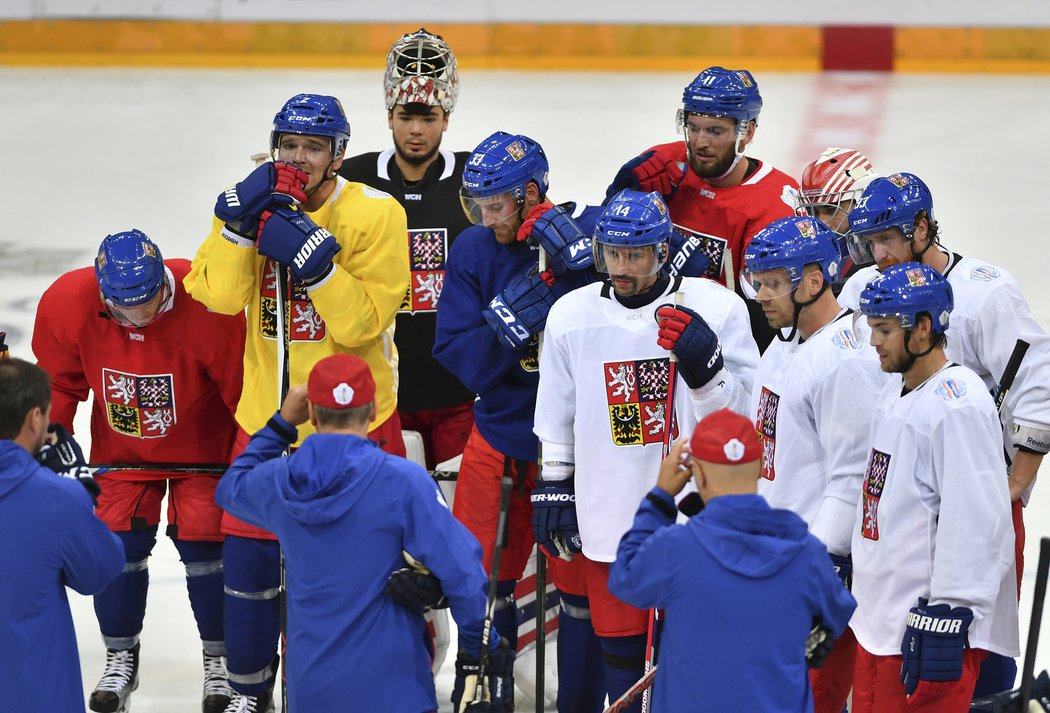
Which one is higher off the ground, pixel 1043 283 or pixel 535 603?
pixel 1043 283

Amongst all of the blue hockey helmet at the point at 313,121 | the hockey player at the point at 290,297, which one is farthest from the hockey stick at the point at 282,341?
the blue hockey helmet at the point at 313,121

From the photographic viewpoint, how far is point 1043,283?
8.47m

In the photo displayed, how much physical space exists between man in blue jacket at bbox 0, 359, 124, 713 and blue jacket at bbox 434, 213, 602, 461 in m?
1.36

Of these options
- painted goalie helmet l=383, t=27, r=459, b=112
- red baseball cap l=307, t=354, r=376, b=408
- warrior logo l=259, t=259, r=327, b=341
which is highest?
painted goalie helmet l=383, t=27, r=459, b=112

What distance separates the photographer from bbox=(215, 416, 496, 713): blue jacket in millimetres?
3453

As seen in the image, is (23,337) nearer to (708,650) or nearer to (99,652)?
(99,652)

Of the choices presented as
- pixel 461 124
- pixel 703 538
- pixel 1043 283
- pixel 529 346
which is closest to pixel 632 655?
pixel 529 346

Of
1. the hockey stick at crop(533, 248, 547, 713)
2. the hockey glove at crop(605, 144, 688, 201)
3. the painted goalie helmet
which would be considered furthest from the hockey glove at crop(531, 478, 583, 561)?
the painted goalie helmet

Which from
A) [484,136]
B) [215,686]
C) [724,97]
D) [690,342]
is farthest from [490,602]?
[484,136]

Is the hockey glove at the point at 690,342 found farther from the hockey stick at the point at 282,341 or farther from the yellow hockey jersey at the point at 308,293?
the hockey stick at the point at 282,341

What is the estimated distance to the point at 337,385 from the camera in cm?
348

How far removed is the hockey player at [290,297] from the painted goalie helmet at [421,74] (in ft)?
2.30

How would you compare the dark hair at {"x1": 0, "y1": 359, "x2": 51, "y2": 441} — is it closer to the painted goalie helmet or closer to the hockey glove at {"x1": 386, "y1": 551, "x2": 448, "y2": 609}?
the hockey glove at {"x1": 386, "y1": 551, "x2": 448, "y2": 609}

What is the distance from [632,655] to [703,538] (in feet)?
4.03
